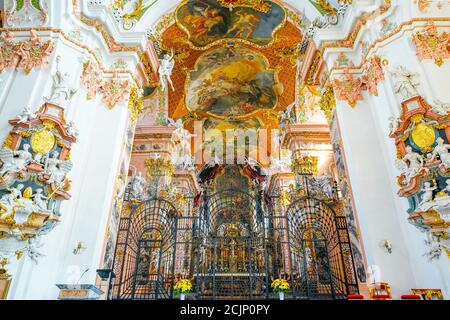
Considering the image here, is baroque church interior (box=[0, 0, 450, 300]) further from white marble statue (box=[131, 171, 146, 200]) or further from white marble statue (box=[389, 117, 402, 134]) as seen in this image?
white marble statue (box=[131, 171, 146, 200])

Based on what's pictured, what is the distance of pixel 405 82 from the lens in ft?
22.3

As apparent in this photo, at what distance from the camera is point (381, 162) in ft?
25.1

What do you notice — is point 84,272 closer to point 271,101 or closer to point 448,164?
point 448,164

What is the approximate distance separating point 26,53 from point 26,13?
1.43 metres

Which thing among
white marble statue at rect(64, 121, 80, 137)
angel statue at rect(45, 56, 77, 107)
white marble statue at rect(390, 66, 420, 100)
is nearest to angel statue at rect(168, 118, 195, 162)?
angel statue at rect(45, 56, 77, 107)

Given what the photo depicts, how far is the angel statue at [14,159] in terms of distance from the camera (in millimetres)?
6039

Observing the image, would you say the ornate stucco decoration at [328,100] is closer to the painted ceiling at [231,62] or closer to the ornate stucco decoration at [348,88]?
the ornate stucco decoration at [348,88]

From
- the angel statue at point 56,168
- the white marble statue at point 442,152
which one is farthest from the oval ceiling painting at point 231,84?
the white marble statue at point 442,152

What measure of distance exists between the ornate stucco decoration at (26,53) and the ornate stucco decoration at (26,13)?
1.71ft

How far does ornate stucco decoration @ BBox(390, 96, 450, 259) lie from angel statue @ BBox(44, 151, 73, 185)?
6.76 metres

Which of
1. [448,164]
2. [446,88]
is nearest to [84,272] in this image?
[448,164]

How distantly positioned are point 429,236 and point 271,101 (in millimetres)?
12899

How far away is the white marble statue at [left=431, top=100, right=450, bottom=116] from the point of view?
617 centimetres

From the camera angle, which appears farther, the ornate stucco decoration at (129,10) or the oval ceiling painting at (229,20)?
the oval ceiling painting at (229,20)
